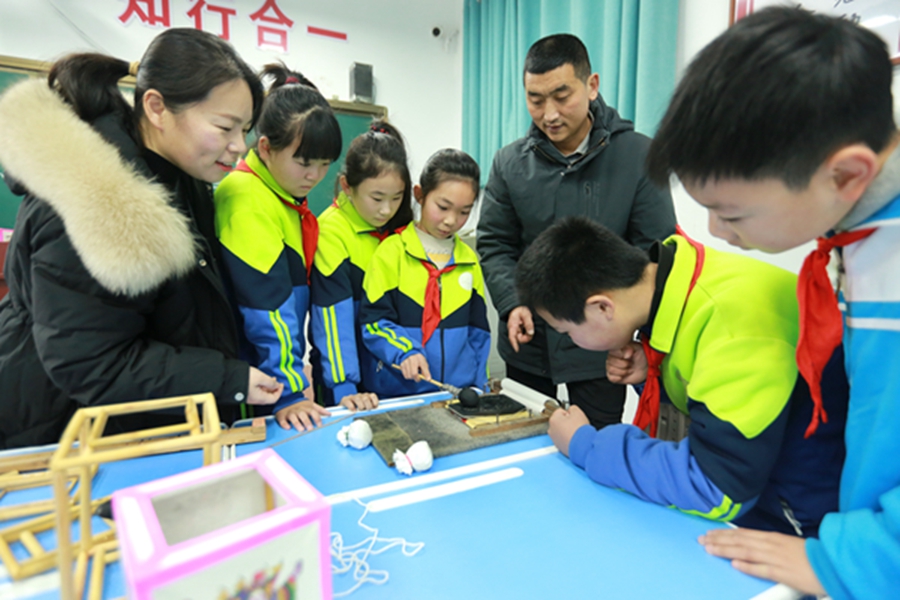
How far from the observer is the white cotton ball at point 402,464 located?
0.85m

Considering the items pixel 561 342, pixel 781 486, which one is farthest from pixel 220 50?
pixel 781 486

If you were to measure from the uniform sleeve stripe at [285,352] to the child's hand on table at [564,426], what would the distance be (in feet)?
2.06

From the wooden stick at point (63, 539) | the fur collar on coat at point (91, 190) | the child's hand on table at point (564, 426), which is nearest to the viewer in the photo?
the wooden stick at point (63, 539)

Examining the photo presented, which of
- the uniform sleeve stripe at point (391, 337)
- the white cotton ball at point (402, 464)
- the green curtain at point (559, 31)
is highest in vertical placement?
the green curtain at point (559, 31)

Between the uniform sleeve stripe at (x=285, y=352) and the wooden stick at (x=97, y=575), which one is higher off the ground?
the uniform sleeve stripe at (x=285, y=352)

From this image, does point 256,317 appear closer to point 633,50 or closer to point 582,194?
point 582,194

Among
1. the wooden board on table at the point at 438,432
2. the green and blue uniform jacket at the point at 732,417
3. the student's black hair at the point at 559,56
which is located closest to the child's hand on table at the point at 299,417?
the wooden board on table at the point at 438,432

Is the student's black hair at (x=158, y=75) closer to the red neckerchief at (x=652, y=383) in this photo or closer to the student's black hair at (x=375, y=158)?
the student's black hair at (x=375, y=158)

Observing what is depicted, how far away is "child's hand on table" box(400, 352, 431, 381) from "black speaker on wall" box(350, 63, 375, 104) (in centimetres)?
233

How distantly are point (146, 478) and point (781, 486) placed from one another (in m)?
1.07

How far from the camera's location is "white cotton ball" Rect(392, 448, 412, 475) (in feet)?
2.80

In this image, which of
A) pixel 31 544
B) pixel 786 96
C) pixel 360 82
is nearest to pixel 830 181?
pixel 786 96

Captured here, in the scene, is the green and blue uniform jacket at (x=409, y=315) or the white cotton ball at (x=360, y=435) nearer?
the white cotton ball at (x=360, y=435)

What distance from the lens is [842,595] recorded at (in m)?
0.56
